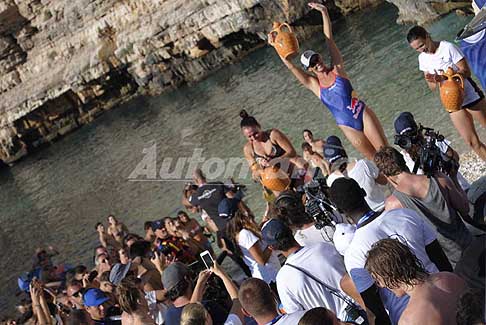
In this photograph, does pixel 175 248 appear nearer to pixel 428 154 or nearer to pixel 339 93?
pixel 339 93

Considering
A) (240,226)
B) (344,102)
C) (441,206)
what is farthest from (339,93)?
(441,206)

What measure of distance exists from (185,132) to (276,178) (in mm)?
14267

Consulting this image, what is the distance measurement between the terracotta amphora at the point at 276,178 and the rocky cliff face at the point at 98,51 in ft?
73.9

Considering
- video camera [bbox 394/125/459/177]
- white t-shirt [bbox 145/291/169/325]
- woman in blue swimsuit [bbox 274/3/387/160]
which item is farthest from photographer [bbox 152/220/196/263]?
video camera [bbox 394/125/459/177]

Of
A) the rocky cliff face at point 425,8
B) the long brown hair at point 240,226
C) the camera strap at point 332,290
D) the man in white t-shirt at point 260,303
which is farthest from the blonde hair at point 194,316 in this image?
the rocky cliff face at point 425,8

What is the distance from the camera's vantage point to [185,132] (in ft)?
69.7

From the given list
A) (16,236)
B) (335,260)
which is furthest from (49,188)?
(335,260)

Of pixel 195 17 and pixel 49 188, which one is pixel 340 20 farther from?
pixel 49 188

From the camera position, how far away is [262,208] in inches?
428

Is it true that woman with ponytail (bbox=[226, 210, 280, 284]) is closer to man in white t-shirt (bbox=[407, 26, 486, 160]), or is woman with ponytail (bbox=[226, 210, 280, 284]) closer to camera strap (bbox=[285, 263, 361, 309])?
camera strap (bbox=[285, 263, 361, 309])

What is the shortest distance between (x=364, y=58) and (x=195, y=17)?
15.9 metres

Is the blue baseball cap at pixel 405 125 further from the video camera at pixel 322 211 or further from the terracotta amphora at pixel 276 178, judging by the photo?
the terracotta amphora at pixel 276 178

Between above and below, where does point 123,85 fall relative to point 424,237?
below

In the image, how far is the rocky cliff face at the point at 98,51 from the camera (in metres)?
32.0
